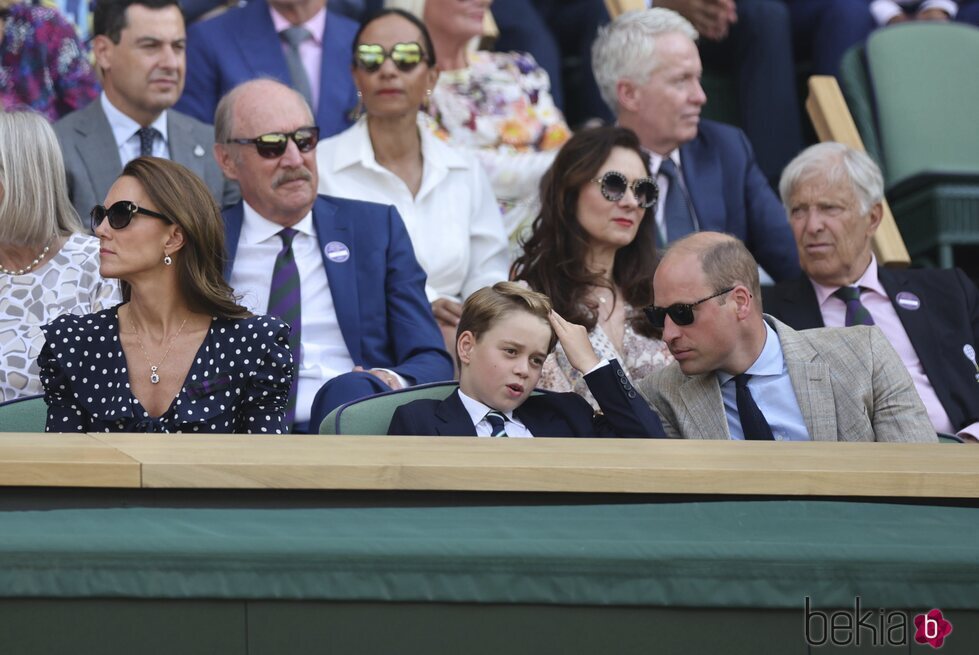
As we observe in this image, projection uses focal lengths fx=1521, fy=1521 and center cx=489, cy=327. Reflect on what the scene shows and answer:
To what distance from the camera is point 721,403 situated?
3.42m

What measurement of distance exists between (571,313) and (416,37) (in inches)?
49.4

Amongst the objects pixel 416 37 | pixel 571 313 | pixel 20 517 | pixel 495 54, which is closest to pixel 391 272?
pixel 571 313

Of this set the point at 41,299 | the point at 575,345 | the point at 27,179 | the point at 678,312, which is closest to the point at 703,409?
the point at 678,312

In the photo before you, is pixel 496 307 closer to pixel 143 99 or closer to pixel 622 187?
pixel 622 187

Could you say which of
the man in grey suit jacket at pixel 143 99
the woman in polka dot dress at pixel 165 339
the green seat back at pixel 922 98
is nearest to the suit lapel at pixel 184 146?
the man in grey suit jacket at pixel 143 99

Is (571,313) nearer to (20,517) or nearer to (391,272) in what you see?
(391,272)

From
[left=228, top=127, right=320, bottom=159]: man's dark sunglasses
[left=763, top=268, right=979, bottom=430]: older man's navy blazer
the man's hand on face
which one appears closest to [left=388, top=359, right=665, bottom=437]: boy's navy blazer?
[left=763, top=268, right=979, bottom=430]: older man's navy blazer

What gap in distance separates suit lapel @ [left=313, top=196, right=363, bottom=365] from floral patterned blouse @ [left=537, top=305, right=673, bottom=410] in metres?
0.53

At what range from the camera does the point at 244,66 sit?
17.0ft

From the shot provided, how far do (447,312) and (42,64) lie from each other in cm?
178

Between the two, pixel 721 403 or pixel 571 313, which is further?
pixel 571 313

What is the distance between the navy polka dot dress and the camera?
318cm

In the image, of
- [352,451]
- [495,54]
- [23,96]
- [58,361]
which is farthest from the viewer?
[495,54]

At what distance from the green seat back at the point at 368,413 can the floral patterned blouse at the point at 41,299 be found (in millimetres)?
913
